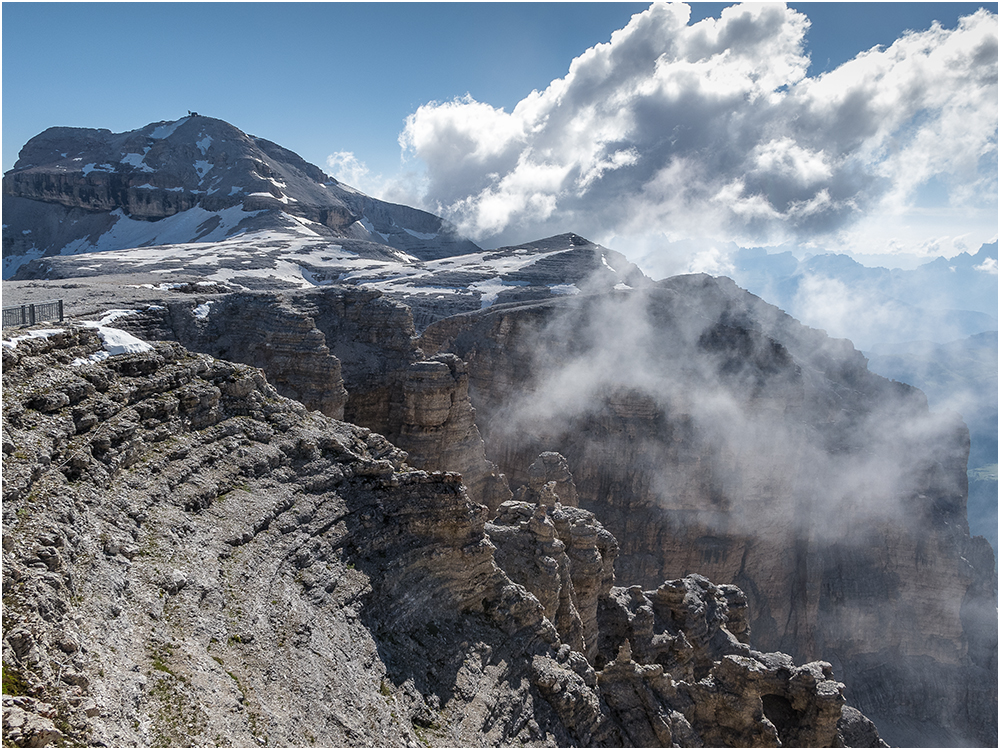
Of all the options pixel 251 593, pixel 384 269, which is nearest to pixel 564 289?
pixel 384 269

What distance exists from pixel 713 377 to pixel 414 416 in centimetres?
2260

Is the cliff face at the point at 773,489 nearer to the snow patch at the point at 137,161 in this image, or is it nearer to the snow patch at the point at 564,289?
the snow patch at the point at 564,289

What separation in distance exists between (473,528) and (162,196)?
136 metres

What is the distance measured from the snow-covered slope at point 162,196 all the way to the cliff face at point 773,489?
3337 inches

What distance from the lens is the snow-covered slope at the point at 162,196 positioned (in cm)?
12006

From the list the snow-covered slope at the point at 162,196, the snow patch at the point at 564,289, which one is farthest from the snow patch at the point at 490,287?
the snow-covered slope at the point at 162,196

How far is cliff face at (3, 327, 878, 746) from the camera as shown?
25.3 feet

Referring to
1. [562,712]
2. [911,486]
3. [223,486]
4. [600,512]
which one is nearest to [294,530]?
[223,486]

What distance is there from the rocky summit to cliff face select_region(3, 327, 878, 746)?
2.1 inches

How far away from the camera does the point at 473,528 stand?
14352 millimetres

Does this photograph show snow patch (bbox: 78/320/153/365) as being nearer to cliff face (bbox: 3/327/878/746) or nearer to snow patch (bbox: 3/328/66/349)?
cliff face (bbox: 3/327/878/746)

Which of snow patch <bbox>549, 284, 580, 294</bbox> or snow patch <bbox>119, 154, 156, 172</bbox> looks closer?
snow patch <bbox>549, 284, 580, 294</bbox>

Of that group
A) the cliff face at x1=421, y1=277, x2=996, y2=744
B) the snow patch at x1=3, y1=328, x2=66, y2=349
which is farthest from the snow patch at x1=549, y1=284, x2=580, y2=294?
the snow patch at x1=3, y1=328, x2=66, y2=349

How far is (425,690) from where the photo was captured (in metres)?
11.6
